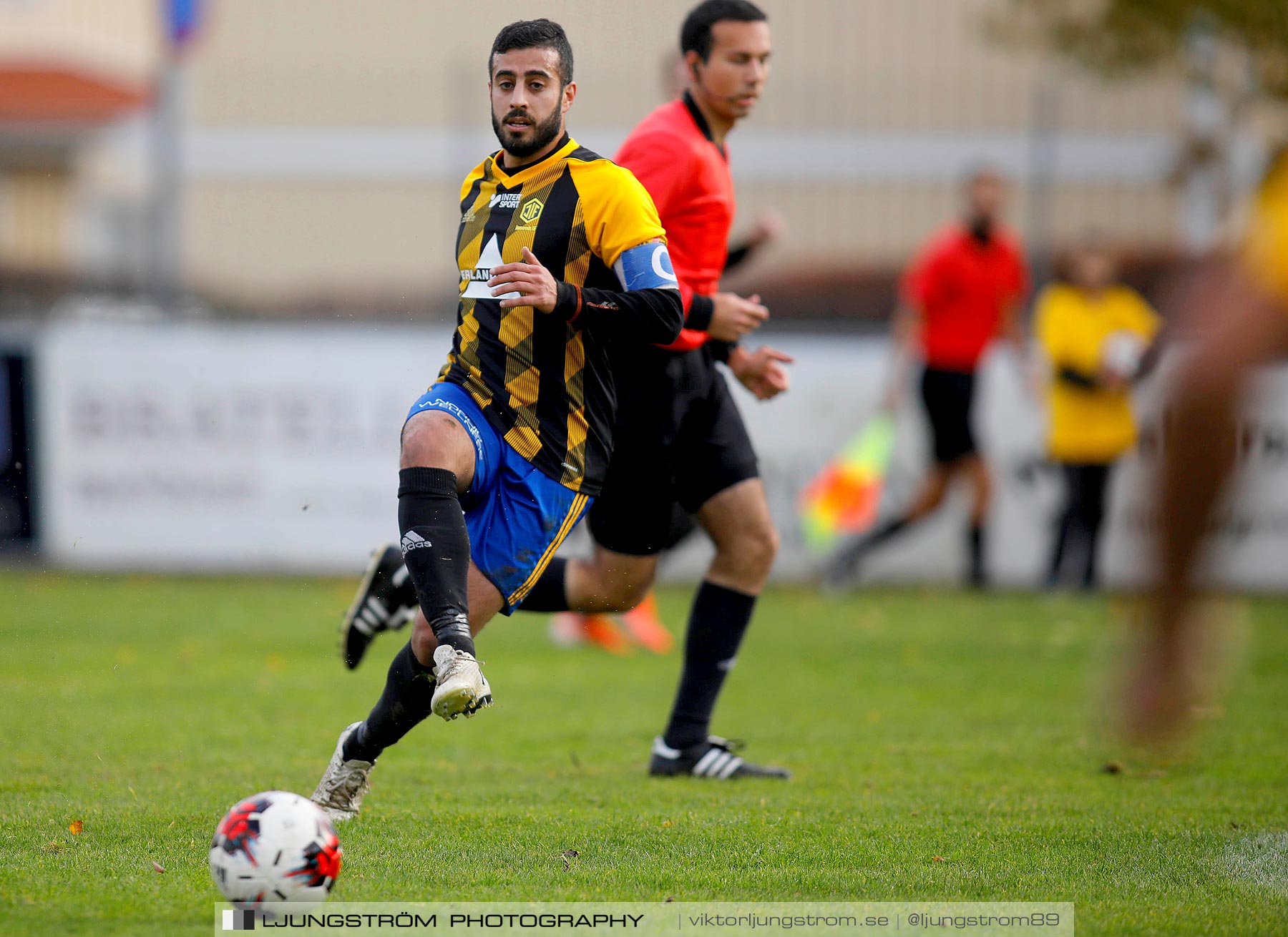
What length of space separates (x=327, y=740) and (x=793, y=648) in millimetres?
3555

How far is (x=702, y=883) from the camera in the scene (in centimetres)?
386

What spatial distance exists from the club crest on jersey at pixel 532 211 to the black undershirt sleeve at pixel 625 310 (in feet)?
0.79

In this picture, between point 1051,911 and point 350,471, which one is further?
point 350,471

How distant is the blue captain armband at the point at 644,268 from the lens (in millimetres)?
4352

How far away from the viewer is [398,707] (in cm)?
432

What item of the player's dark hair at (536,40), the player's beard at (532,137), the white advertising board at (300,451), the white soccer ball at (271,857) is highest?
the player's dark hair at (536,40)

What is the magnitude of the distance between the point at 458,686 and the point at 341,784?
889 mm

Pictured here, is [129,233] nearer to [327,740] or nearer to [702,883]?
[327,740]

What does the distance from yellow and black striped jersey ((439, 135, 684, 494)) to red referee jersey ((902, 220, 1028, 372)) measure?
6893 millimetres

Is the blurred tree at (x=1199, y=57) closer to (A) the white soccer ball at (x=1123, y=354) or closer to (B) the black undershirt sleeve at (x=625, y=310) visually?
(A) the white soccer ball at (x=1123, y=354)

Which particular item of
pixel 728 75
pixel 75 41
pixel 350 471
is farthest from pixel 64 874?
pixel 75 41

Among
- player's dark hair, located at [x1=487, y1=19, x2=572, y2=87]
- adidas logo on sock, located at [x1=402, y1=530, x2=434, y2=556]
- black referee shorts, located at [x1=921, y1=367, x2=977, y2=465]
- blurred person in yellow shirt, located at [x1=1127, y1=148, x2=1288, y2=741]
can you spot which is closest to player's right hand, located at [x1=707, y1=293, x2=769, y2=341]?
player's dark hair, located at [x1=487, y1=19, x2=572, y2=87]

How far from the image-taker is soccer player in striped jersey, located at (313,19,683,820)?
431 centimetres

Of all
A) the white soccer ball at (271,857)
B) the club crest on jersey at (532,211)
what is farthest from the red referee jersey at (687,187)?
the white soccer ball at (271,857)
